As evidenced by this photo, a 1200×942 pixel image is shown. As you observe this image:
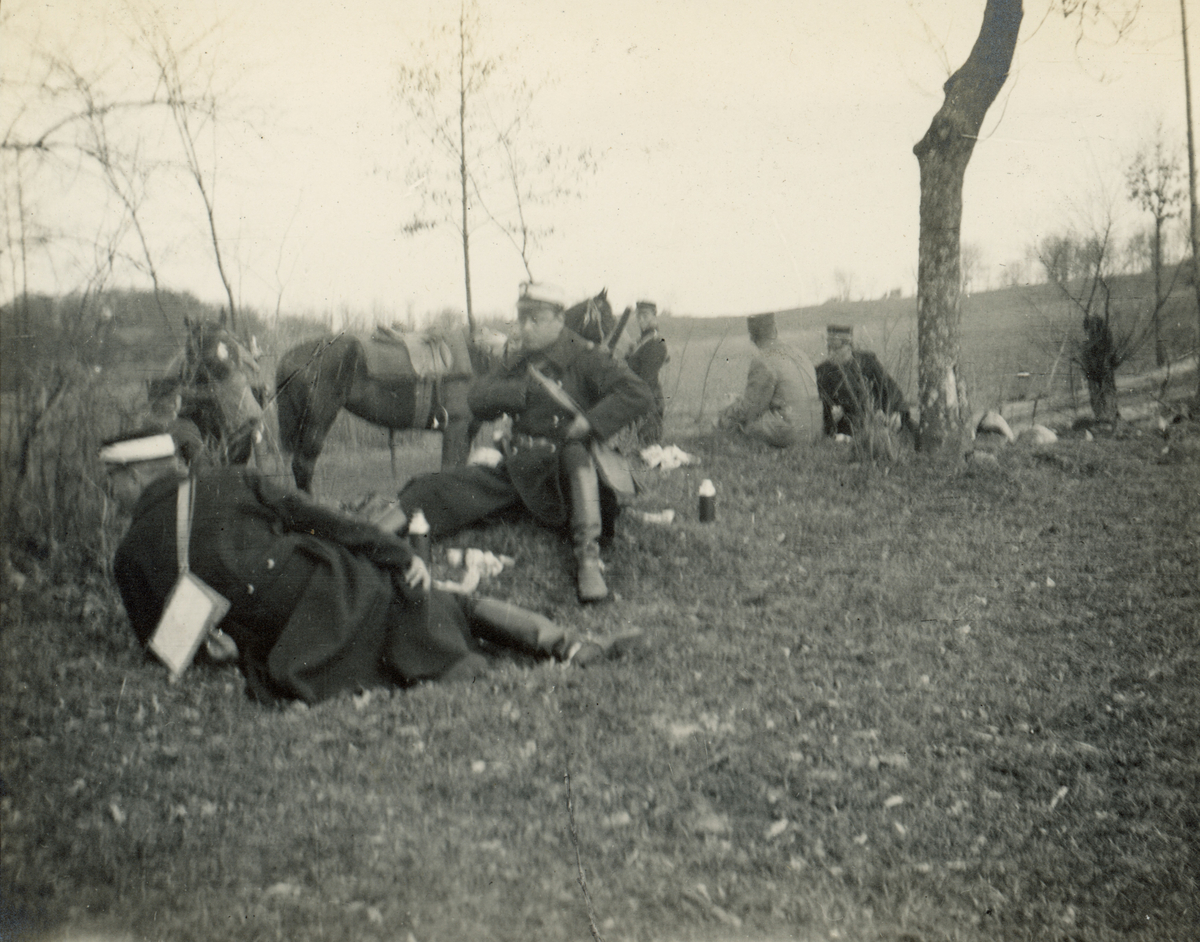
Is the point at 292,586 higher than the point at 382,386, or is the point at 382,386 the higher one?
the point at 382,386

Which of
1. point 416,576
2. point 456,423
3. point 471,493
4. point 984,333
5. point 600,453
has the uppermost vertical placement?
point 984,333

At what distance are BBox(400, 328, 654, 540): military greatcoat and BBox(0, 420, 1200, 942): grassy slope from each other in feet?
1.68

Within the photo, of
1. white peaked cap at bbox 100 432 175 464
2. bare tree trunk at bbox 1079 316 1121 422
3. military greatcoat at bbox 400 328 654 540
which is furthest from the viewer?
bare tree trunk at bbox 1079 316 1121 422

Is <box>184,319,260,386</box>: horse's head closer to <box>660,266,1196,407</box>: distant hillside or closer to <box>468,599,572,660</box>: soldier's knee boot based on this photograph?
<box>468,599,572,660</box>: soldier's knee boot

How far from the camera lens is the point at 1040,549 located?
6.42m

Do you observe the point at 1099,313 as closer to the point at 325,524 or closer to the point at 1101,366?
the point at 1101,366

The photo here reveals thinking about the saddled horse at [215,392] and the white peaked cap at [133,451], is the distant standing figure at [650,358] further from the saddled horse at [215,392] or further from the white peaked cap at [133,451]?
the white peaked cap at [133,451]

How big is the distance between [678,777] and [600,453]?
2.67 metres

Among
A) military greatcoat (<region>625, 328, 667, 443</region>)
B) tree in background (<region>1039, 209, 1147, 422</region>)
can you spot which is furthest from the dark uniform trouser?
tree in background (<region>1039, 209, 1147, 422</region>)

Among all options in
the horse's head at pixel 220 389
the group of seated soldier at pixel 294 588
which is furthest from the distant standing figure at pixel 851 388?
the horse's head at pixel 220 389

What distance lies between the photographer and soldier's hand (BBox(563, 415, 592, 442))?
19.1 feet

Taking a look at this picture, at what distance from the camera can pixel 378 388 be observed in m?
7.93

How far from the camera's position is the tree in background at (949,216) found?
25.7 feet

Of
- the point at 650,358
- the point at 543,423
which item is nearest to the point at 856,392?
the point at 650,358
